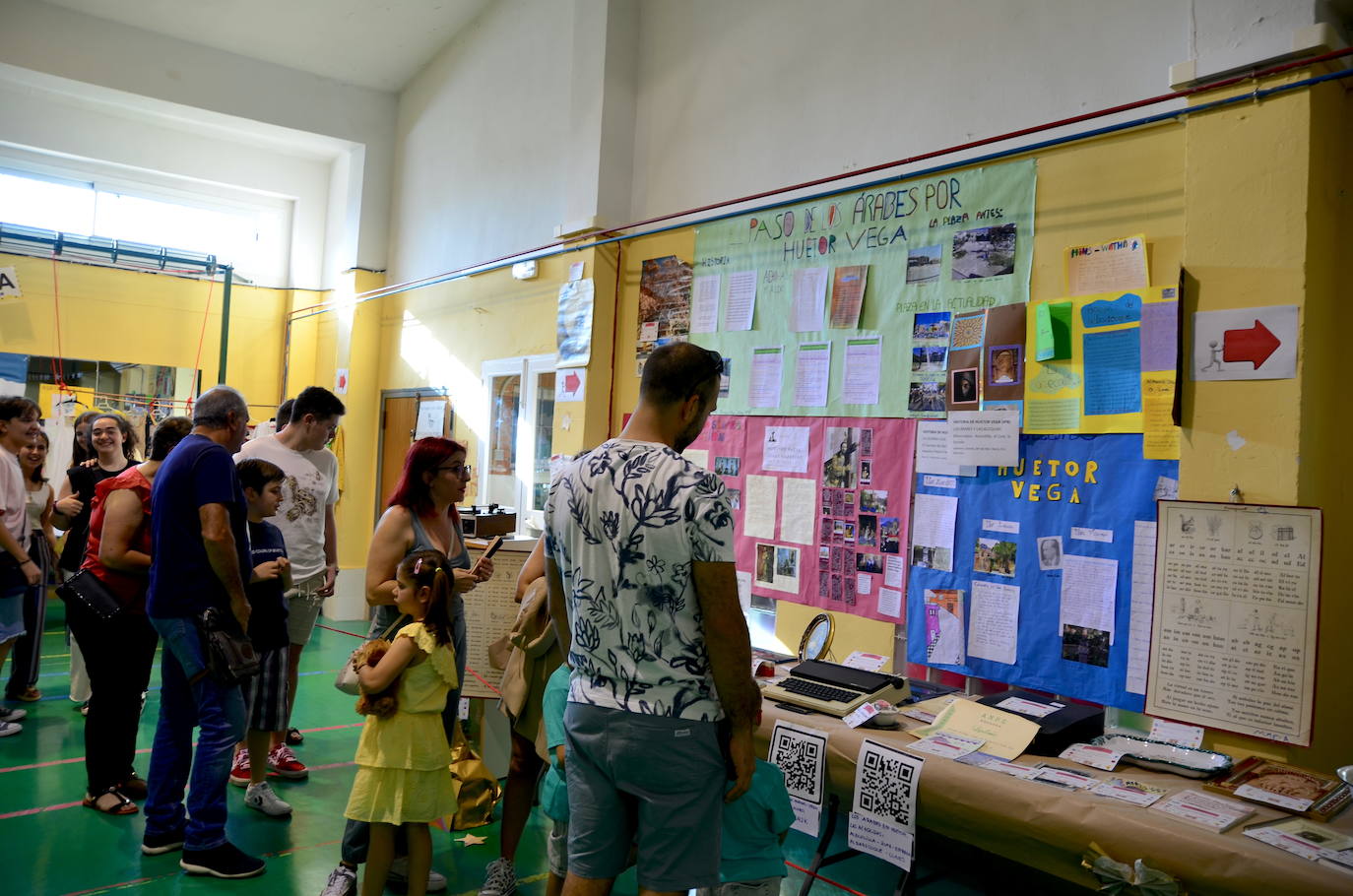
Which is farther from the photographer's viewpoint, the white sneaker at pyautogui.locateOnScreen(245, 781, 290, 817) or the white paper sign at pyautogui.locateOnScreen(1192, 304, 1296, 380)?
the white sneaker at pyautogui.locateOnScreen(245, 781, 290, 817)

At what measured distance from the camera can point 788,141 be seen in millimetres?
4211

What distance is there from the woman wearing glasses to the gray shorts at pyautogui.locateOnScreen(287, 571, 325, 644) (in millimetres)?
1400

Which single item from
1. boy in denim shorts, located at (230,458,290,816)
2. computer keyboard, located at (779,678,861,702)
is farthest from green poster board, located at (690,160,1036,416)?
boy in denim shorts, located at (230,458,290,816)

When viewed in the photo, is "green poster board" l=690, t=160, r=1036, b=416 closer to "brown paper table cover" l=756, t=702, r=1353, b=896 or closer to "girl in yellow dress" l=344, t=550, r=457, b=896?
"brown paper table cover" l=756, t=702, r=1353, b=896

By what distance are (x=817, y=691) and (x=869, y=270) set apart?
70.2 inches

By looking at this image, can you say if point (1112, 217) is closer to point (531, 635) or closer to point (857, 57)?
point (857, 57)

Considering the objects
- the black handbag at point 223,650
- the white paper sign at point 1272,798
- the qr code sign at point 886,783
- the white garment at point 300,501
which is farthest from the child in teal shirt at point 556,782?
the white garment at point 300,501

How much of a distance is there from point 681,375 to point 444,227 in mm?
5857

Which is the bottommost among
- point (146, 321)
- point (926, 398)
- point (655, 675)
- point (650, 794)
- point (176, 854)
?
point (176, 854)

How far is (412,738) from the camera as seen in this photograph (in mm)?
2539

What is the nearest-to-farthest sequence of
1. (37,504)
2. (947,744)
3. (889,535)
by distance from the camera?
(947,744) → (889,535) → (37,504)

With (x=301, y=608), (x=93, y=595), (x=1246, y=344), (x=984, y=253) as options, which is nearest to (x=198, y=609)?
(x=93, y=595)

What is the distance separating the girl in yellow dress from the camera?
2.50 metres

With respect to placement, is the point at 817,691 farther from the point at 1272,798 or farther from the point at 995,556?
the point at 1272,798
